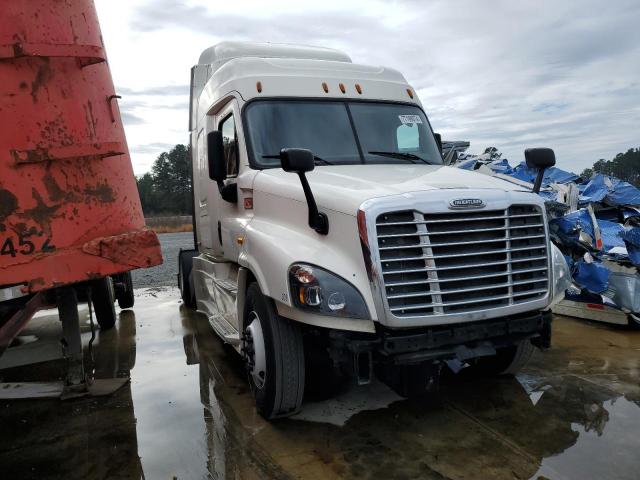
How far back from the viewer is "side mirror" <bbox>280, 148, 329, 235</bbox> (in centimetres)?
335

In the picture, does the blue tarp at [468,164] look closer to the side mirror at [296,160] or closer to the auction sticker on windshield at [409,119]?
the auction sticker on windshield at [409,119]

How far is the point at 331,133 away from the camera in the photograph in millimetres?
4527

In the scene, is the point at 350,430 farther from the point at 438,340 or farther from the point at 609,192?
the point at 609,192

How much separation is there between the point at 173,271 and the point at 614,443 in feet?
37.4

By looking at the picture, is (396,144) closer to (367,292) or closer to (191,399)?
(367,292)

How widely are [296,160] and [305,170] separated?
3.7 inches

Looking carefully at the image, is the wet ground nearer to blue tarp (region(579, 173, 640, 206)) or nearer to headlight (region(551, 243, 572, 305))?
headlight (region(551, 243, 572, 305))

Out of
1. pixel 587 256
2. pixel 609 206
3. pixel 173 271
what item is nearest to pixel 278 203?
pixel 587 256

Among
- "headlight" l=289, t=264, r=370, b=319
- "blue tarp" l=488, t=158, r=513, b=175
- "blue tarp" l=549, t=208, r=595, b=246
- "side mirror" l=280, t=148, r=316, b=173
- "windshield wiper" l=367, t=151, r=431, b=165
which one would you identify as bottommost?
"blue tarp" l=549, t=208, r=595, b=246

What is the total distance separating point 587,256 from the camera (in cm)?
616

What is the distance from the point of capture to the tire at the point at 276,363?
11.7 ft

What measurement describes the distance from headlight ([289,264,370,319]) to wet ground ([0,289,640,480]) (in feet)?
3.28

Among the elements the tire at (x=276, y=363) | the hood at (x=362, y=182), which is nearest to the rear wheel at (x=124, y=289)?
the hood at (x=362, y=182)

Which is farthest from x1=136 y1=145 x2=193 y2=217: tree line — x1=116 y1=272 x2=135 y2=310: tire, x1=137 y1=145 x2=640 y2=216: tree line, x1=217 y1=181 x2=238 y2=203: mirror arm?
x1=217 y1=181 x2=238 y2=203: mirror arm
